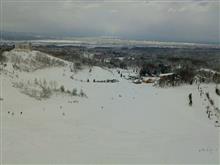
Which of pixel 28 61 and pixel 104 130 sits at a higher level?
pixel 28 61

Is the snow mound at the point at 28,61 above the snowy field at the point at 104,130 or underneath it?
above

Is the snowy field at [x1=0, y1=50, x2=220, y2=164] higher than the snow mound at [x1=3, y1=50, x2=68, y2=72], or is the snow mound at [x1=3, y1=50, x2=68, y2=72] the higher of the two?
the snow mound at [x1=3, y1=50, x2=68, y2=72]

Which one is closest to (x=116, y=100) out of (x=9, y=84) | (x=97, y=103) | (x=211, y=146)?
(x=97, y=103)

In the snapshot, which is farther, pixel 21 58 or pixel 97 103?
pixel 21 58

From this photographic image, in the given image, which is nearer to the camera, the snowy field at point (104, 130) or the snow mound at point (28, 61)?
the snowy field at point (104, 130)

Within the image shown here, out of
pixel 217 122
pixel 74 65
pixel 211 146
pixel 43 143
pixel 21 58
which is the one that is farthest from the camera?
pixel 74 65

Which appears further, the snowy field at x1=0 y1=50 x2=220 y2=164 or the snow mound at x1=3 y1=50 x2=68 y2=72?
the snow mound at x1=3 y1=50 x2=68 y2=72

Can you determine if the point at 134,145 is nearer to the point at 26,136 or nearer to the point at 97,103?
the point at 26,136

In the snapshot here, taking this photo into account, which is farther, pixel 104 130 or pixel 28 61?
pixel 28 61
